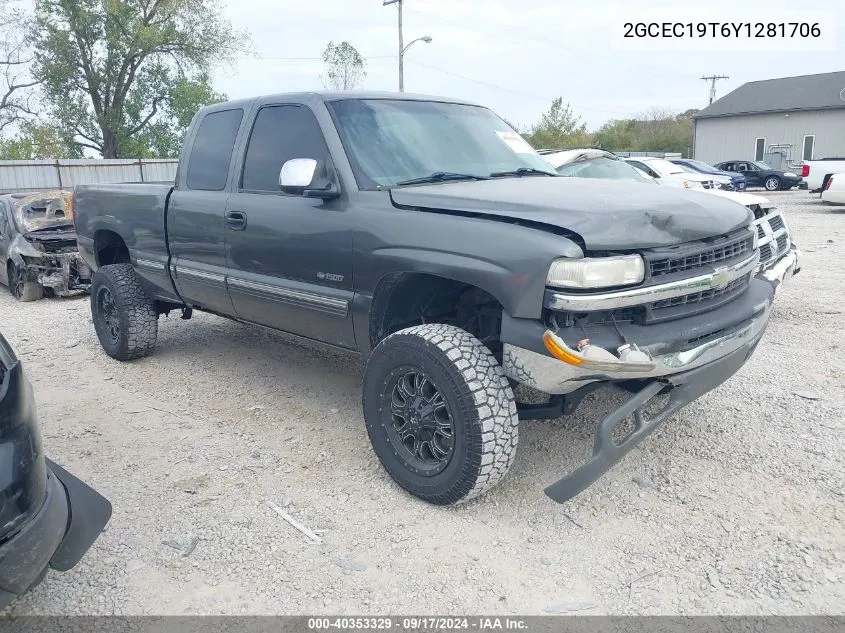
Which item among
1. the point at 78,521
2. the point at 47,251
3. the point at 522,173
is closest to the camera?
the point at 78,521

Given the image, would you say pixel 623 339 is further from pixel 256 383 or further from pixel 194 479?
pixel 256 383

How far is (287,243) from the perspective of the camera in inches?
154

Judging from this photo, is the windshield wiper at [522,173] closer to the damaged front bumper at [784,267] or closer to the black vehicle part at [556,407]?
the black vehicle part at [556,407]

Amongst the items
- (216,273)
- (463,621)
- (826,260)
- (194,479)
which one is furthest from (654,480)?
(826,260)

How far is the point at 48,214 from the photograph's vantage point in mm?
9500

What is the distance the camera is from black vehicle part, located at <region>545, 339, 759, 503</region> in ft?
9.39

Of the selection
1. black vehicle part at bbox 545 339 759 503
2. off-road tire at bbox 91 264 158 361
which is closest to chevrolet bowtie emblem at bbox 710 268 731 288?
black vehicle part at bbox 545 339 759 503

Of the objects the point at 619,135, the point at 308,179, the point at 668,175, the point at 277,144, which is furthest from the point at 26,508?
the point at 619,135

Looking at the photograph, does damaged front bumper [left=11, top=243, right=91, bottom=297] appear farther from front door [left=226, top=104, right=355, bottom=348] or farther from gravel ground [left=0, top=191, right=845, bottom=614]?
front door [left=226, top=104, right=355, bottom=348]

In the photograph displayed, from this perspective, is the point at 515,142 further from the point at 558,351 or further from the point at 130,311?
the point at 130,311

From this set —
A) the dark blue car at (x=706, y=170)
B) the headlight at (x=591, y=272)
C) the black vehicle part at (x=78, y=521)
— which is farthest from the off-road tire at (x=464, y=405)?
the dark blue car at (x=706, y=170)

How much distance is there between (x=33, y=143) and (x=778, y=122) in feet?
127

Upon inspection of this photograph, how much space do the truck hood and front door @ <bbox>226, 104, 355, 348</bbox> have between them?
0.52m

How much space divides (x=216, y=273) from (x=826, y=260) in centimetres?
868
